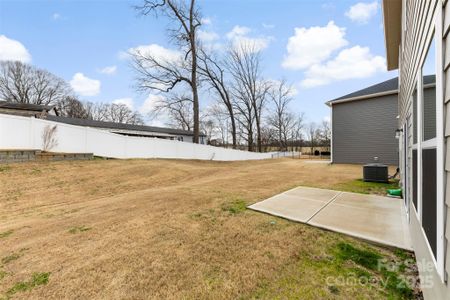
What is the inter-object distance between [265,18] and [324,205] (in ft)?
46.4

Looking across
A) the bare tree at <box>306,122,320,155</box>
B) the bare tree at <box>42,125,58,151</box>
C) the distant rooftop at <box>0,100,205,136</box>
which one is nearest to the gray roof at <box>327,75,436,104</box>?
the bare tree at <box>42,125,58,151</box>

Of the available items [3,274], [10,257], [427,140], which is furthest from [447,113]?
[10,257]

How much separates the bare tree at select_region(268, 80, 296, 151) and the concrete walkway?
84.1 ft

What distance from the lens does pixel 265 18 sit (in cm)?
1391

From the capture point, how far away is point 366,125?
12328 mm

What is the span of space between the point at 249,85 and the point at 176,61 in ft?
36.1

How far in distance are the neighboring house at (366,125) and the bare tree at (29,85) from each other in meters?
38.7

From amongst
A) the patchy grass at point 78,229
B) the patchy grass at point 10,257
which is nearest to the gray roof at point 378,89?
the patchy grass at point 78,229

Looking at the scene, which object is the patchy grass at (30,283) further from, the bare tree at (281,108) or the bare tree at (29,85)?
the bare tree at (29,85)

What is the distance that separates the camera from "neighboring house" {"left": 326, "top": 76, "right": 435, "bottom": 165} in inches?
452

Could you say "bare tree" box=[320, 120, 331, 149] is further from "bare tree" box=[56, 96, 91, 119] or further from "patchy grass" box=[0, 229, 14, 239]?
"bare tree" box=[56, 96, 91, 119]

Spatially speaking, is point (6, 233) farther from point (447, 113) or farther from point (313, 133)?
point (313, 133)

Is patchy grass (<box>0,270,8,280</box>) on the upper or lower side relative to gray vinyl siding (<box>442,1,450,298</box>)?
lower

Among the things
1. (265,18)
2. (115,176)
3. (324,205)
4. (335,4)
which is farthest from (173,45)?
(324,205)
